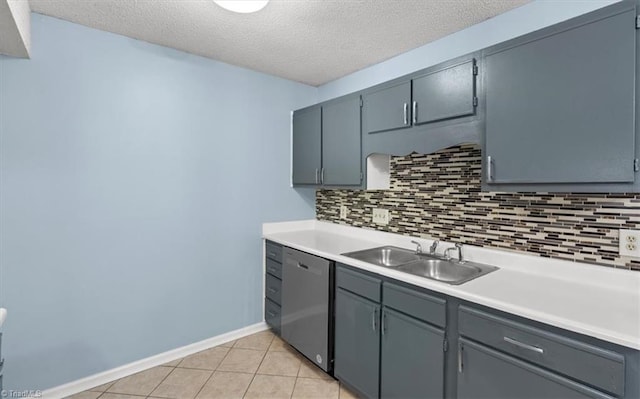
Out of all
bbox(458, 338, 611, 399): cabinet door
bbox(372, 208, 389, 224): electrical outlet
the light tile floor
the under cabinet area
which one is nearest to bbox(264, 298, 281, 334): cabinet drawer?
the under cabinet area

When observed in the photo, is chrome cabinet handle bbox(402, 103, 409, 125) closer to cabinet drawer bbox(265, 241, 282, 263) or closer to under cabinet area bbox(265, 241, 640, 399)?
under cabinet area bbox(265, 241, 640, 399)

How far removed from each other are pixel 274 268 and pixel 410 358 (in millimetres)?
1470

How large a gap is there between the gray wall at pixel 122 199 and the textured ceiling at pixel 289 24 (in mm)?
208

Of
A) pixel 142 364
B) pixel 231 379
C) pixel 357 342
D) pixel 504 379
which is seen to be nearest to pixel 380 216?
pixel 357 342

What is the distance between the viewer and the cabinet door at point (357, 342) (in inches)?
73.6

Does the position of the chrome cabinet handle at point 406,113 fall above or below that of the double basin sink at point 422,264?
above

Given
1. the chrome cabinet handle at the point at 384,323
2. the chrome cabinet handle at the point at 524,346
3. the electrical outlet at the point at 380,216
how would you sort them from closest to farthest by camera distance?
the chrome cabinet handle at the point at 524,346 < the chrome cabinet handle at the point at 384,323 < the electrical outlet at the point at 380,216

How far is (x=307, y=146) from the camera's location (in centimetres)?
293

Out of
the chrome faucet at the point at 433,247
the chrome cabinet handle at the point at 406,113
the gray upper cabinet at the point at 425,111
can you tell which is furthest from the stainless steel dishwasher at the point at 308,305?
the chrome cabinet handle at the point at 406,113

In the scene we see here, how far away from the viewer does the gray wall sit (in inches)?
75.9

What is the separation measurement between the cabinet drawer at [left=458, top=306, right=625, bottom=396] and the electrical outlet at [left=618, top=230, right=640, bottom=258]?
0.63 m

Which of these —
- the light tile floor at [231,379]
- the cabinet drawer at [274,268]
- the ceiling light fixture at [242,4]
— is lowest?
the light tile floor at [231,379]

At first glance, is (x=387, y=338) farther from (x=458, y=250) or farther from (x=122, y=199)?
(x=122, y=199)

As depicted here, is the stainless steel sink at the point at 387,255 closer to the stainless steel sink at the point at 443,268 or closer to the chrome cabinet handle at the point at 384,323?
the stainless steel sink at the point at 443,268
